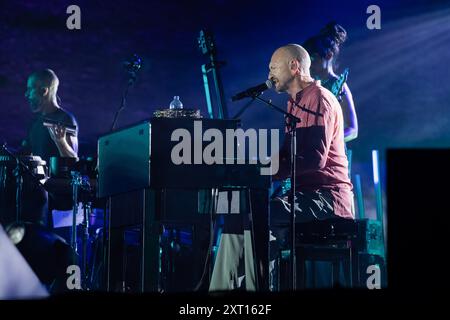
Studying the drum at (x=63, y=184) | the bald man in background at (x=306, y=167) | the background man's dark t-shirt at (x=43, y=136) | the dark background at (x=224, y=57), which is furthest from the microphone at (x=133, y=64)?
the bald man in background at (x=306, y=167)

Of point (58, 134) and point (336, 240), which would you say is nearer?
point (336, 240)

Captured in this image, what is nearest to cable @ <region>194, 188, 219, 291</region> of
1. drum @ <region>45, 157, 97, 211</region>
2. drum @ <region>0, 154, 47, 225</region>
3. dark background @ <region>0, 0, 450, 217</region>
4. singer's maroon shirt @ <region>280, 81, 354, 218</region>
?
singer's maroon shirt @ <region>280, 81, 354, 218</region>

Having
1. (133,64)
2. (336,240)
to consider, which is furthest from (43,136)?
(336,240)

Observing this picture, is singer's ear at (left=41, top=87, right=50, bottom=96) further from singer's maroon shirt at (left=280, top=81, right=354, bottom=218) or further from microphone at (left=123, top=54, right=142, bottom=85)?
singer's maroon shirt at (left=280, top=81, right=354, bottom=218)

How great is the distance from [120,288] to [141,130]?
41.3 inches

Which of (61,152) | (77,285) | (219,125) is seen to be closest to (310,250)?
(219,125)

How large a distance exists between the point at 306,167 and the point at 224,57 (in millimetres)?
1650

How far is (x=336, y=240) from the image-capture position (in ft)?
15.4

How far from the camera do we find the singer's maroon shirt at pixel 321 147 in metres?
4.79

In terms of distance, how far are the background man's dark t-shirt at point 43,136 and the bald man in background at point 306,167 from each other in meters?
1.59

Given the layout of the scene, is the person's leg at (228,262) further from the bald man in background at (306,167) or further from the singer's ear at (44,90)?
the singer's ear at (44,90)

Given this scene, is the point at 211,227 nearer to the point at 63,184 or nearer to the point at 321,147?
the point at 321,147

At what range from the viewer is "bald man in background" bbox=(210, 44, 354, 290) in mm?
4648

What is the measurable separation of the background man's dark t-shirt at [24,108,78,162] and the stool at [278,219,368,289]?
1897 millimetres
